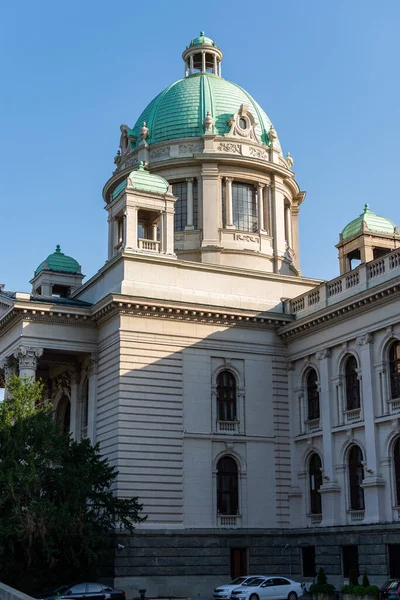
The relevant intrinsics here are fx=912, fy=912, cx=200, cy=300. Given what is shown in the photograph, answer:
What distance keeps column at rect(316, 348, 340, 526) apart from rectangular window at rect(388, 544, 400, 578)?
13.3ft

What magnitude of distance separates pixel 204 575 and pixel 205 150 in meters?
25.3

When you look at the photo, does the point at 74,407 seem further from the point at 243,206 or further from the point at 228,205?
the point at 243,206

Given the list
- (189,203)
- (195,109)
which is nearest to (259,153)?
(195,109)

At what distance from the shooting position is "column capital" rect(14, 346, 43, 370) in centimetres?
4378

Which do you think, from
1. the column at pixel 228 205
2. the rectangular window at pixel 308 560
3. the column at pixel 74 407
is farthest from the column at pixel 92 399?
the column at pixel 228 205

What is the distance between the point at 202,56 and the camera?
6216 cm

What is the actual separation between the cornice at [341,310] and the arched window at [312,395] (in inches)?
82.6

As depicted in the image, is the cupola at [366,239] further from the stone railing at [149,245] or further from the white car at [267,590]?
the white car at [267,590]

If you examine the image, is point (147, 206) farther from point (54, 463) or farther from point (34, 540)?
point (34, 540)

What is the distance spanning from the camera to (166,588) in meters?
40.2

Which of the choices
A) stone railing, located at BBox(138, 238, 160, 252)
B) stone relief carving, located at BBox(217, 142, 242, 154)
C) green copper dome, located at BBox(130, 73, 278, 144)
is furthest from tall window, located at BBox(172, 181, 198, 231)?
stone railing, located at BBox(138, 238, 160, 252)

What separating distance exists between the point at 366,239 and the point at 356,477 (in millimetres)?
13893

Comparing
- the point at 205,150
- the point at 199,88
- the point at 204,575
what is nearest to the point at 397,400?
the point at 204,575

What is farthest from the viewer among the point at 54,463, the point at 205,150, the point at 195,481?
the point at 205,150
